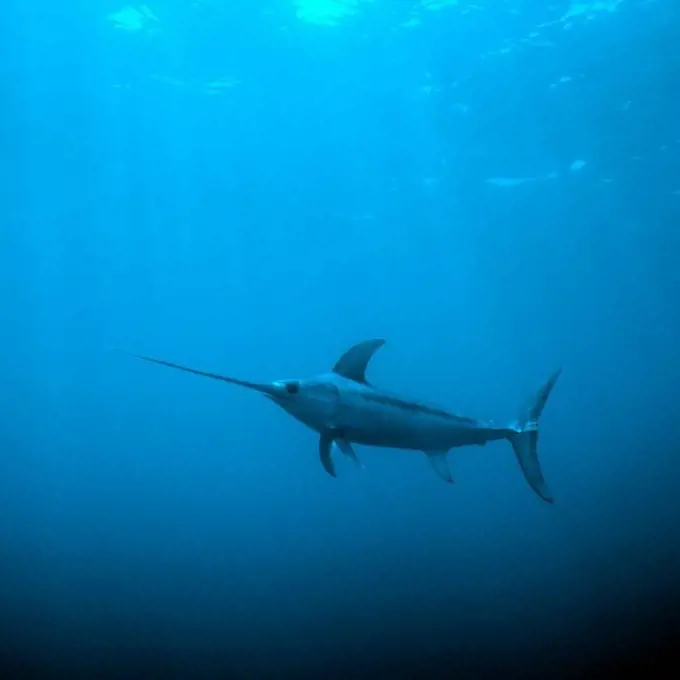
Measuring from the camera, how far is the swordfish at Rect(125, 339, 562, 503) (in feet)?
17.3

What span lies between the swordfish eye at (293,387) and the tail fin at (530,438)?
2366mm

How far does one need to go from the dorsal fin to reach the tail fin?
Result: 179cm

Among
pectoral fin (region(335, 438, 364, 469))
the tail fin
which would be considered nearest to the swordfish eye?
pectoral fin (region(335, 438, 364, 469))

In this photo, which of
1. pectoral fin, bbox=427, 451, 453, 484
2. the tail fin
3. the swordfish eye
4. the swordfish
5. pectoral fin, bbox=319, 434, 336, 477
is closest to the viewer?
the swordfish eye

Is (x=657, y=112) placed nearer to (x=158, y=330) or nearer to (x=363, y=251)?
(x=363, y=251)

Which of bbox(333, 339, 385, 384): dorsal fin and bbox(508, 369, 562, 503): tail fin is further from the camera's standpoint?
bbox(508, 369, 562, 503): tail fin

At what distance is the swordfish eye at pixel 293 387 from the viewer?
5152mm

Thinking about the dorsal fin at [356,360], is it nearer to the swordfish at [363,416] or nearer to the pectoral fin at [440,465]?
the swordfish at [363,416]

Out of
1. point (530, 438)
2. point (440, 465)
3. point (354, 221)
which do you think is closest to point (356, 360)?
point (440, 465)

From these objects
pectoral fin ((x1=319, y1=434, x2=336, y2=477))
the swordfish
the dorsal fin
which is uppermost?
the dorsal fin

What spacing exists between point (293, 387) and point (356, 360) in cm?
66

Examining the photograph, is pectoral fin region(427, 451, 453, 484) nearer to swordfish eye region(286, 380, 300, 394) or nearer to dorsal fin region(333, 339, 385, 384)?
dorsal fin region(333, 339, 385, 384)

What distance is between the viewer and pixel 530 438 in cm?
657

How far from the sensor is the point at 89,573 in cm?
2195
